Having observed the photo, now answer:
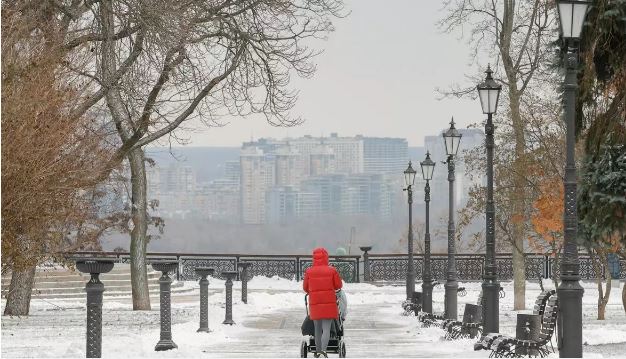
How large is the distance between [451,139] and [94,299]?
50.3 feet

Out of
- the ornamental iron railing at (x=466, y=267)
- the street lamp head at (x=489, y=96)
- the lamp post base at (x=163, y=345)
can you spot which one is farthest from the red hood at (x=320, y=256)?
the ornamental iron railing at (x=466, y=267)

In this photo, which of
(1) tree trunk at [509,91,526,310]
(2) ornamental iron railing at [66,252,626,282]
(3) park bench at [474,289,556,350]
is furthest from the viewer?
(2) ornamental iron railing at [66,252,626,282]

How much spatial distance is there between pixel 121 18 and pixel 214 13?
450 cm

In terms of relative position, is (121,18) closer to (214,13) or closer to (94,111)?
(214,13)

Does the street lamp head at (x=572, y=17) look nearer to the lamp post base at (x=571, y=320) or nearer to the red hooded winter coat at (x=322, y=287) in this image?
the lamp post base at (x=571, y=320)

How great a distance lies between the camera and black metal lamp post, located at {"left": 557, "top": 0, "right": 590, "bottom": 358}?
628 inches

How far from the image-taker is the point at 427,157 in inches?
1435

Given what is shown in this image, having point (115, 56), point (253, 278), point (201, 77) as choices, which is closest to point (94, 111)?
point (201, 77)

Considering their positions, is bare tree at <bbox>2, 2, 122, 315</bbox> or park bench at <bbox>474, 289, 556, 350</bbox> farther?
park bench at <bbox>474, 289, 556, 350</bbox>

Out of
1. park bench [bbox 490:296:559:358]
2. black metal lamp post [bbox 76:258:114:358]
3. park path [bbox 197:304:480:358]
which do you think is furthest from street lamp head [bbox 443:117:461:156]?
black metal lamp post [bbox 76:258:114:358]

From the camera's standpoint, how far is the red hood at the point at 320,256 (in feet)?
56.8

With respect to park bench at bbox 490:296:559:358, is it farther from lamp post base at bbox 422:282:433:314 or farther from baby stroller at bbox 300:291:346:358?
lamp post base at bbox 422:282:433:314

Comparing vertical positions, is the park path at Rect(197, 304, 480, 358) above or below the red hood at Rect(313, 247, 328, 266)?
below

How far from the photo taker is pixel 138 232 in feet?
113
